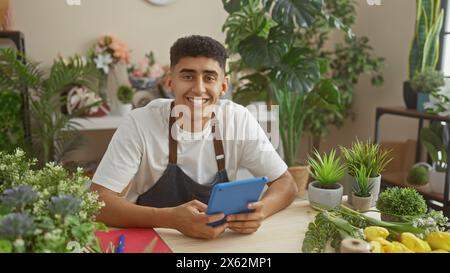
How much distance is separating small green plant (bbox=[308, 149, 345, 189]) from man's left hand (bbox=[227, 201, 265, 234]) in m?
0.28

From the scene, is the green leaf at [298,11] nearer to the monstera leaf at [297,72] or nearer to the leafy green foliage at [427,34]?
the monstera leaf at [297,72]

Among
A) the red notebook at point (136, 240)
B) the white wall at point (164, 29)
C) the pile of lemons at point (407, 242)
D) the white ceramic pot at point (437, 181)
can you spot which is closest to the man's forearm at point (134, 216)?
the red notebook at point (136, 240)

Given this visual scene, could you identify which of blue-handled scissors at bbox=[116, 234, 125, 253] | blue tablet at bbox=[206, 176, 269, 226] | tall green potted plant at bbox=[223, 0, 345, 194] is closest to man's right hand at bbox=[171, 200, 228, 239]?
blue tablet at bbox=[206, 176, 269, 226]

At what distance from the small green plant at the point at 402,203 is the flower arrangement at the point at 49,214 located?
729mm

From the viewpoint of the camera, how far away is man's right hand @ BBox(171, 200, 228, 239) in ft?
3.49

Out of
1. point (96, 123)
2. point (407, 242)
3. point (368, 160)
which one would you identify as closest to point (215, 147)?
point (368, 160)

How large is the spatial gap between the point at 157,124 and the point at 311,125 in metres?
2.04

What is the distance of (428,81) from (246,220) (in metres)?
1.97

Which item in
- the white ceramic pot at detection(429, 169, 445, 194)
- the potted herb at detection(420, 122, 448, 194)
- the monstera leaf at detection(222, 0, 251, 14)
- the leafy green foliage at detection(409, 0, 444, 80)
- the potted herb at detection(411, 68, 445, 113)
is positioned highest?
the monstera leaf at detection(222, 0, 251, 14)

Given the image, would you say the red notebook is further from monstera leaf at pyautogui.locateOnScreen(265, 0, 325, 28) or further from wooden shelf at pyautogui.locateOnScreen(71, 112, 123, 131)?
wooden shelf at pyautogui.locateOnScreen(71, 112, 123, 131)

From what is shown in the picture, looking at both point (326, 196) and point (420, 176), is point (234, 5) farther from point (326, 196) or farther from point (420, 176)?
point (326, 196)

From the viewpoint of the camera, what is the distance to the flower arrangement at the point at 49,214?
69 cm

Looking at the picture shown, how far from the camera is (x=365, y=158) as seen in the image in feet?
4.20

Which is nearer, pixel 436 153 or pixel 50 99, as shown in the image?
pixel 436 153
